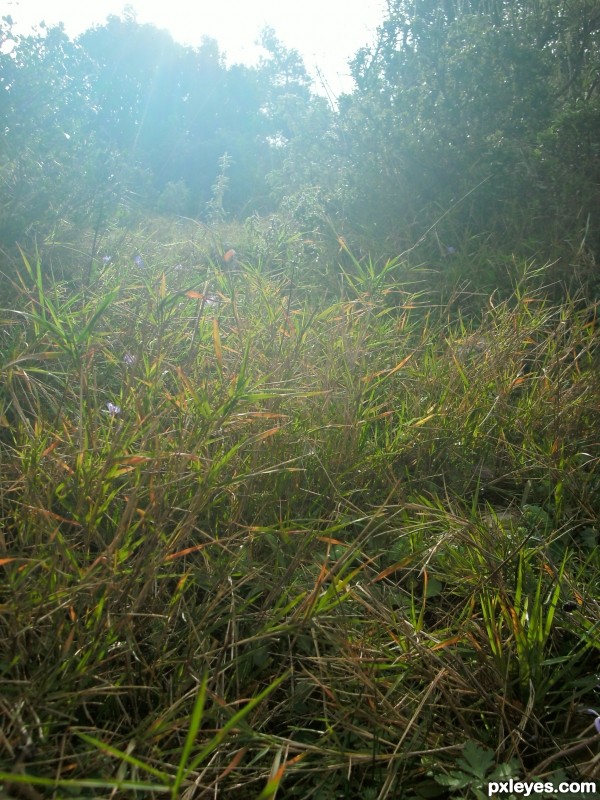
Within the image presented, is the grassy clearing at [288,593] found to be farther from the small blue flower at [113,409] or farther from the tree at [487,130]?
the tree at [487,130]

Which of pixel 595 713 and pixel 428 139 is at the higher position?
pixel 428 139

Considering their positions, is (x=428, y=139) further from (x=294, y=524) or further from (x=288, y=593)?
(x=288, y=593)

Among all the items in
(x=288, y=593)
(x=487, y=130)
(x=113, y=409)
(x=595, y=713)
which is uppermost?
(x=487, y=130)

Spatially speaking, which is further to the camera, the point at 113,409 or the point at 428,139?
the point at 428,139

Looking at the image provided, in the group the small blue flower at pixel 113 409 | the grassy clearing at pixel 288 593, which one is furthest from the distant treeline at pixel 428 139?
the small blue flower at pixel 113 409

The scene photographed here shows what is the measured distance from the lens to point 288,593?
1.32 m

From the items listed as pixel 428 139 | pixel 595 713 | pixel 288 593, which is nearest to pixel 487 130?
pixel 428 139

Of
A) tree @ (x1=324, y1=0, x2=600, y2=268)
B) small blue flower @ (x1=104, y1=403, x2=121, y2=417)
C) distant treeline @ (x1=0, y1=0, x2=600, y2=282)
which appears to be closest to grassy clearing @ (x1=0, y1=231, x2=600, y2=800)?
small blue flower @ (x1=104, y1=403, x2=121, y2=417)

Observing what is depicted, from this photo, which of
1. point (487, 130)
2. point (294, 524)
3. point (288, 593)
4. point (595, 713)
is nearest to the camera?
point (595, 713)

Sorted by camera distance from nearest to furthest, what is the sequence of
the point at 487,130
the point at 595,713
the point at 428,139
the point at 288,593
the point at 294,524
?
A: the point at 595,713 < the point at 288,593 < the point at 294,524 < the point at 487,130 < the point at 428,139

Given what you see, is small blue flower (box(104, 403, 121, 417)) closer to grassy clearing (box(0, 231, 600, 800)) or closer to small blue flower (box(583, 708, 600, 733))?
grassy clearing (box(0, 231, 600, 800))

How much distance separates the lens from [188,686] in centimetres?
107

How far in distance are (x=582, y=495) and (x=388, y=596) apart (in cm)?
63

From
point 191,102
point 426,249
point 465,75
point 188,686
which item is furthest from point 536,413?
point 191,102
